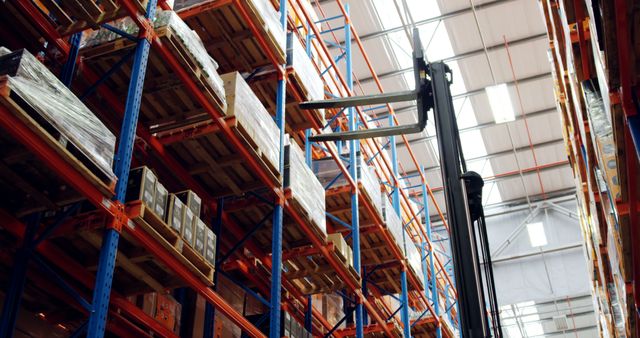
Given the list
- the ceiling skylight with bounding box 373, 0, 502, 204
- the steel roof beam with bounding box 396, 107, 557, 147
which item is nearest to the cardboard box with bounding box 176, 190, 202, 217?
the ceiling skylight with bounding box 373, 0, 502, 204

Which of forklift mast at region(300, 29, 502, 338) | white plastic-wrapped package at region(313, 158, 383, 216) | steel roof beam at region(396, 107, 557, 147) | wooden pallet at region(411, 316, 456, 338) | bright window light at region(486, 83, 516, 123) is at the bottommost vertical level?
forklift mast at region(300, 29, 502, 338)

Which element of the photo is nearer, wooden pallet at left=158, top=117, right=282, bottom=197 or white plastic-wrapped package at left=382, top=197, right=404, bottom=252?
wooden pallet at left=158, top=117, right=282, bottom=197

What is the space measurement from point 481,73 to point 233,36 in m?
14.1

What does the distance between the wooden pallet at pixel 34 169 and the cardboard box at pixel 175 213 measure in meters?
0.91

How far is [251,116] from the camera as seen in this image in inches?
303

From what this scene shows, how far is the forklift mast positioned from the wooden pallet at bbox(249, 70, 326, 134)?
5426 millimetres

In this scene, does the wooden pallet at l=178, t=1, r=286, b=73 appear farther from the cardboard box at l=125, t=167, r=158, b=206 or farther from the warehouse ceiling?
the warehouse ceiling

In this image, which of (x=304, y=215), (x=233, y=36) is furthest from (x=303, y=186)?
(x=233, y=36)

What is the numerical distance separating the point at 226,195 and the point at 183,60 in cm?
207

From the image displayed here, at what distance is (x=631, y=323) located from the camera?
7.10 meters

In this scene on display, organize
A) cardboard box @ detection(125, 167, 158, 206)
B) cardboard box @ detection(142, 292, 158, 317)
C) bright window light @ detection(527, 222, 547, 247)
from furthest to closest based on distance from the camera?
bright window light @ detection(527, 222, 547, 247) < cardboard box @ detection(142, 292, 158, 317) < cardboard box @ detection(125, 167, 158, 206)

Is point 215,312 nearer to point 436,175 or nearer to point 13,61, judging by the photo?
point 13,61

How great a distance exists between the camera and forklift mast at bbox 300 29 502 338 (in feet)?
10.1

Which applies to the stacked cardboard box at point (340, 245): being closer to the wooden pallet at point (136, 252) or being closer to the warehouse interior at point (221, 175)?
the warehouse interior at point (221, 175)
